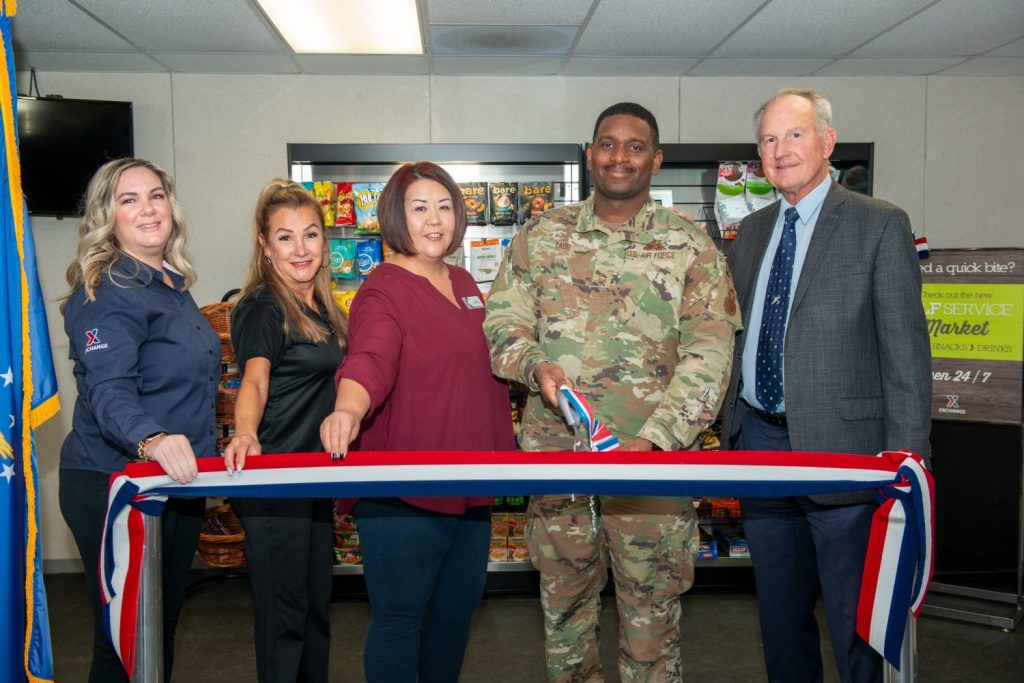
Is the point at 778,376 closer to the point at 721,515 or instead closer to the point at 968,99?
the point at 721,515

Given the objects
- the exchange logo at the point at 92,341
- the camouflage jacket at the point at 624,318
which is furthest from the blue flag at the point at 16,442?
the camouflage jacket at the point at 624,318

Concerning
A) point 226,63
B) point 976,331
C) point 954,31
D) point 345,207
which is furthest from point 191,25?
point 976,331

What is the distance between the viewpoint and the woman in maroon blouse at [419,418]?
1.92 metres

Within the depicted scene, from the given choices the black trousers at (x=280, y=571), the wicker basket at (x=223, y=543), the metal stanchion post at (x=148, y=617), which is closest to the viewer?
the metal stanchion post at (x=148, y=617)

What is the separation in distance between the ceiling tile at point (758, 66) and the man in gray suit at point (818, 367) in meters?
2.35

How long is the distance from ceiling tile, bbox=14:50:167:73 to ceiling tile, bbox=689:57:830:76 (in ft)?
10.8

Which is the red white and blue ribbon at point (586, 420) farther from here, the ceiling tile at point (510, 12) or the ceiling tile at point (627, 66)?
the ceiling tile at point (627, 66)

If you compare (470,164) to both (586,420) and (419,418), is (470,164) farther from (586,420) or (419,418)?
(586,420)

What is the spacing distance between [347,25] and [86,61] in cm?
175

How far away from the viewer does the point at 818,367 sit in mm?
2125

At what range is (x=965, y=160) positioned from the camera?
4.91 metres

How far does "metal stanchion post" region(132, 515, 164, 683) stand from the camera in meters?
1.61

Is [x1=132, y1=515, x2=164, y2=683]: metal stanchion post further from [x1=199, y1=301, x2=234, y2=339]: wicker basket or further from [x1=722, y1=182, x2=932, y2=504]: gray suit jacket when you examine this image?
[x1=199, y1=301, x2=234, y2=339]: wicker basket

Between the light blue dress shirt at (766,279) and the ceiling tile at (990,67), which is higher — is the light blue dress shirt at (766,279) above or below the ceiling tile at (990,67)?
below
